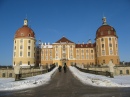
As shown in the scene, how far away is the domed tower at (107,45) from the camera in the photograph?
6594 cm

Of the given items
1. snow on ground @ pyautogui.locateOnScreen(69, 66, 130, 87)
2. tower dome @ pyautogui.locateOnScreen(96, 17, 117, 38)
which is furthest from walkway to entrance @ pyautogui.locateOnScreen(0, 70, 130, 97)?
tower dome @ pyautogui.locateOnScreen(96, 17, 117, 38)

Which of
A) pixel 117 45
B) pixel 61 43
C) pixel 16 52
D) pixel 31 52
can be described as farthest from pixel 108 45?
pixel 16 52

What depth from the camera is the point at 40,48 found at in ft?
284

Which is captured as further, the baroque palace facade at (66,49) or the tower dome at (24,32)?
the tower dome at (24,32)

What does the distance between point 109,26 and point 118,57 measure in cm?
1342

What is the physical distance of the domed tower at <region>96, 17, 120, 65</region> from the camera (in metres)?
65.9

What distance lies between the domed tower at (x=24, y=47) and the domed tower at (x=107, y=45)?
1089 inches

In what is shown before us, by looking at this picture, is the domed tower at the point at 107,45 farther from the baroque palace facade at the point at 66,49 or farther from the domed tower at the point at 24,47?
the domed tower at the point at 24,47

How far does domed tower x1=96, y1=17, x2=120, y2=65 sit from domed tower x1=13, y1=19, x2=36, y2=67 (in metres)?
27.7

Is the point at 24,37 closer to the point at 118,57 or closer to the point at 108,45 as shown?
the point at 108,45

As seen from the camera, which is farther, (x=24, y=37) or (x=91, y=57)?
(x=91, y=57)

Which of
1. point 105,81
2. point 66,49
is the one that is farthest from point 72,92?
point 66,49

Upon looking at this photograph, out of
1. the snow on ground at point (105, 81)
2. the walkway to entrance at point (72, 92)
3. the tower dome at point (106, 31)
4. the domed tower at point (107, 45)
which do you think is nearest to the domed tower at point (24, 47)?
the domed tower at point (107, 45)

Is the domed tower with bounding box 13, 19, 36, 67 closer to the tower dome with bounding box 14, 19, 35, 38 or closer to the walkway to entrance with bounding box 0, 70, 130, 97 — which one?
the tower dome with bounding box 14, 19, 35, 38
